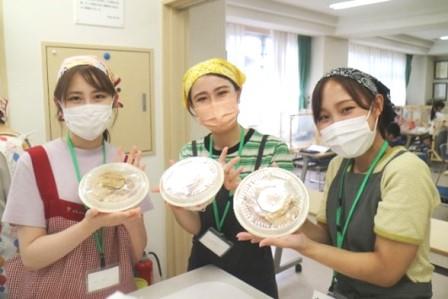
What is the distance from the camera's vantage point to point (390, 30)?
7.35 metres

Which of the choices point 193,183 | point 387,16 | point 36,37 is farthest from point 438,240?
point 387,16

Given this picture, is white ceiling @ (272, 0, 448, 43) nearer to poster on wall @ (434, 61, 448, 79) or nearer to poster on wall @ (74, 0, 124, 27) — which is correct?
poster on wall @ (74, 0, 124, 27)

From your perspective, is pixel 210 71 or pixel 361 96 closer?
pixel 361 96

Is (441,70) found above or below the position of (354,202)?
above

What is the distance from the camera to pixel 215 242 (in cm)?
134

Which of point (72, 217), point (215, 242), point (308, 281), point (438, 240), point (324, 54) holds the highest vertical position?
point (324, 54)

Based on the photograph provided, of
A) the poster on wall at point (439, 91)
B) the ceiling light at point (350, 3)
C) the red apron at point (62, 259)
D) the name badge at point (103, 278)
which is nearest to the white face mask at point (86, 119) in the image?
the red apron at point (62, 259)

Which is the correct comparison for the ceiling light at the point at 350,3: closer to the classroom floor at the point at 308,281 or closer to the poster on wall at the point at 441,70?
the classroom floor at the point at 308,281

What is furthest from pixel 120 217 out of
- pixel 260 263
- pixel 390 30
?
pixel 390 30

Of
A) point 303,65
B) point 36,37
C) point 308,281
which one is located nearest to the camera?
point 36,37

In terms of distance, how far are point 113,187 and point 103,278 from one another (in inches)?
12.5

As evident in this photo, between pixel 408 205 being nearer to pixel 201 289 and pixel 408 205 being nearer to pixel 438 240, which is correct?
pixel 201 289

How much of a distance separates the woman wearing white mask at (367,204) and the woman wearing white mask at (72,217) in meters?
0.49

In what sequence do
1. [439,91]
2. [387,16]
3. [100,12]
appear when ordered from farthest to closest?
[439,91] < [387,16] < [100,12]
